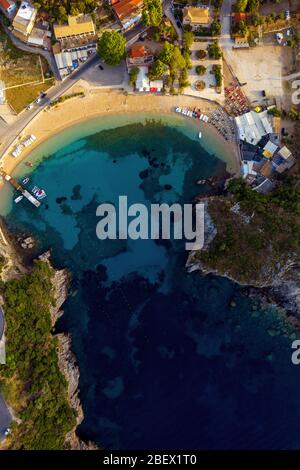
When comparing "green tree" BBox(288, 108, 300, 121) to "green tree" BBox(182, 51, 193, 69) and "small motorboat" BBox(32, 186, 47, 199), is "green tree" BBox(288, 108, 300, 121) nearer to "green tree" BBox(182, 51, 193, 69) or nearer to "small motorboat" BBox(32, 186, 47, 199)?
"green tree" BBox(182, 51, 193, 69)

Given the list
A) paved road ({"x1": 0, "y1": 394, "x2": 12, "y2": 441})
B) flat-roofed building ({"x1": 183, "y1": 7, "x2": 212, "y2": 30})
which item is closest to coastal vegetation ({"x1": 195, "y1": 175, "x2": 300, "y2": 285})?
flat-roofed building ({"x1": 183, "y1": 7, "x2": 212, "y2": 30})

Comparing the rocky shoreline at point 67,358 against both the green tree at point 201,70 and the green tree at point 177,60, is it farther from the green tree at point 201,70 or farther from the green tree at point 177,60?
the green tree at point 201,70

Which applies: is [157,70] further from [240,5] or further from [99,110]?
[240,5]

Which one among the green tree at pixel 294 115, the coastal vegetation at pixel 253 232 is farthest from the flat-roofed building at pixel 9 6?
the green tree at pixel 294 115

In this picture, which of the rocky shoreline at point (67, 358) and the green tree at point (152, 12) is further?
the rocky shoreline at point (67, 358)

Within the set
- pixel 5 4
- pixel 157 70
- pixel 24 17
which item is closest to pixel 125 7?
pixel 157 70
